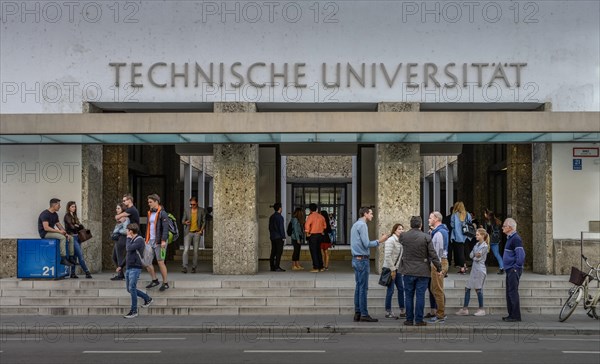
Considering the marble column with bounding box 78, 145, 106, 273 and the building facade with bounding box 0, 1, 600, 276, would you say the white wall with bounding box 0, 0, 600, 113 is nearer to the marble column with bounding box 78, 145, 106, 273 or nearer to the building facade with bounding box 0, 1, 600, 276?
the building facade with bounding box 0, 1, 600, 276

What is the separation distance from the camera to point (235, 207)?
18.3 metres

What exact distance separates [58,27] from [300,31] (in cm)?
534

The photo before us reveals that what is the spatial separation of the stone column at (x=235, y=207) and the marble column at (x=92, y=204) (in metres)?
2.71

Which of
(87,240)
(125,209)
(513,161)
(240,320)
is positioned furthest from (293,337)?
(513,161)

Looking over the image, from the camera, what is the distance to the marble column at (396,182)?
18328 millimetres

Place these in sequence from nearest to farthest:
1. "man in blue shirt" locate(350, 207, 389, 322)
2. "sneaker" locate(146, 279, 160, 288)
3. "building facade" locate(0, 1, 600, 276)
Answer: "man in blue shirt" locate(350, 207, 389, 322) → "sneaker" locate(146, 279, 160, 288) → "building facade" locate(0, 1, 600, 276)

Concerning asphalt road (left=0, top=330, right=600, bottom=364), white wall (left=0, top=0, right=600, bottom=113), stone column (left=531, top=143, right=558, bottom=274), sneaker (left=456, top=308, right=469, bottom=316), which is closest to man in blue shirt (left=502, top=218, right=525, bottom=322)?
sneaker (left=456, top=308, right=469, bottom=316)

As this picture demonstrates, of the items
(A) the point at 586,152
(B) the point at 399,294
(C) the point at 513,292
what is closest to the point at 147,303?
(B) the point at 399,294

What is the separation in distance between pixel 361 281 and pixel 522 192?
7.97 m

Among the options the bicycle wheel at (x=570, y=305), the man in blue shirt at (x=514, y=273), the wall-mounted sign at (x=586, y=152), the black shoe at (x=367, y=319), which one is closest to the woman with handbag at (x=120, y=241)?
the black shoe at (x=367, y=319)

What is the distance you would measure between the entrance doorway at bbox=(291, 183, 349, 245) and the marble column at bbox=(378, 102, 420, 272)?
1244 cm

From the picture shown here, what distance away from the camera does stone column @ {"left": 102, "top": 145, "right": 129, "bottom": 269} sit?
803 inches

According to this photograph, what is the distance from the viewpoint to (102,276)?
705 inches

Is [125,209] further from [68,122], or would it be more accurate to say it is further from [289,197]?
[289,197]
